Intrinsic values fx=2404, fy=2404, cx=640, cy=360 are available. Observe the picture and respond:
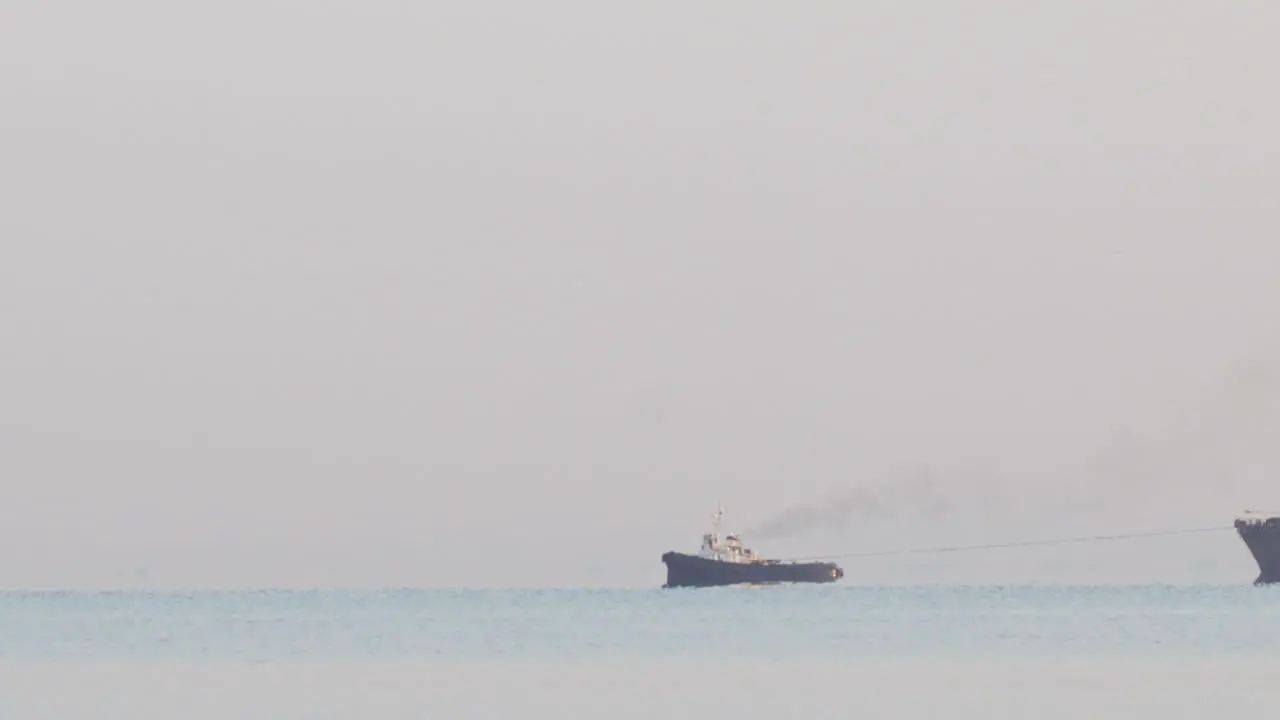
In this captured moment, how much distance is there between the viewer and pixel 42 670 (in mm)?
56750

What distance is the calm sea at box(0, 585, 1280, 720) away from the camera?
4256 centimetres

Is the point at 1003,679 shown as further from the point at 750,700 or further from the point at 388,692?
the point at 388,692

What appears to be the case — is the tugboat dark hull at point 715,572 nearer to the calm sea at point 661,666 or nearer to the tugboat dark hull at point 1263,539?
the tugboat dark hull at point 1263,539

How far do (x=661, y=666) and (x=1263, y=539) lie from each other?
8268 centimetres

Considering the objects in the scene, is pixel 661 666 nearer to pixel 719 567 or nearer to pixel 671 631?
pixel 671 631

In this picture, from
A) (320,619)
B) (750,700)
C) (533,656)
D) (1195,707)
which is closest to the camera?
(1195,707)

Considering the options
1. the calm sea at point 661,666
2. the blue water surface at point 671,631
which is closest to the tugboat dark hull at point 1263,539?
the blue water surface at point 671,631

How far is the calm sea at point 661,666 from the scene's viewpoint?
4256cm

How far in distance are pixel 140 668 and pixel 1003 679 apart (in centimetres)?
2104

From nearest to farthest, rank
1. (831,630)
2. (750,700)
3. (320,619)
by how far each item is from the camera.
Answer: (750,700), (831,630), (320,619)

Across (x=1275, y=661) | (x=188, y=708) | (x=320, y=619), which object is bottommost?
(x=188, y=708)

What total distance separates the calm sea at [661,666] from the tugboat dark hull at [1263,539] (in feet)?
111

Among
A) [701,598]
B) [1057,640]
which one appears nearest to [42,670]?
[1057,640]

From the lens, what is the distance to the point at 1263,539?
5153 inches
